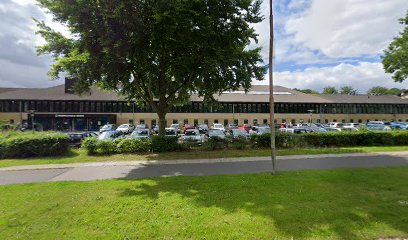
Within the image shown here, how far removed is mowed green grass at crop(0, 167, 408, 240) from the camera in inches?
170

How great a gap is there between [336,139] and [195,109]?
37.1 metres

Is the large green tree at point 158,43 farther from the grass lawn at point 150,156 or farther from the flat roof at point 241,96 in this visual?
the flat roof at point 241,96

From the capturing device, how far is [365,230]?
428 centimetres

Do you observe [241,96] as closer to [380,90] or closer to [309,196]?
[309,196]

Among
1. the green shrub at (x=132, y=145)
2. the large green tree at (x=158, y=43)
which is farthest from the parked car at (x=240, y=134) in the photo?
the green shrub at (x=132, y=145)

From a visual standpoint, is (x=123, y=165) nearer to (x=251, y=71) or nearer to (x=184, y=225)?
(x=184, y=225)

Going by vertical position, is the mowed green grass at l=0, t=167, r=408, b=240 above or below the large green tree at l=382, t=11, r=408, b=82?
below

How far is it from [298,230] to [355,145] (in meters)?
16.0

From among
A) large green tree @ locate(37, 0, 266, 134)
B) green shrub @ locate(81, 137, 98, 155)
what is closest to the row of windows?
large green tree @ locate(37, 0, 266, 134)

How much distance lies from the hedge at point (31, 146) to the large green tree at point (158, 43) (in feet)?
12.1

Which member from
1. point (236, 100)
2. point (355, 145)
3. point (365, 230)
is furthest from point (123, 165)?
point (236, 100)

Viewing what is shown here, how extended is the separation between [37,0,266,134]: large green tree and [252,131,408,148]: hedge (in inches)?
168

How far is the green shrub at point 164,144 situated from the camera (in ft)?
48.9

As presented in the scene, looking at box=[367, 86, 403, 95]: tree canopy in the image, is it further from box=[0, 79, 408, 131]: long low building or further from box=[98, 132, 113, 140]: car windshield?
box=[98, 132, 113, 140]: car windshield
